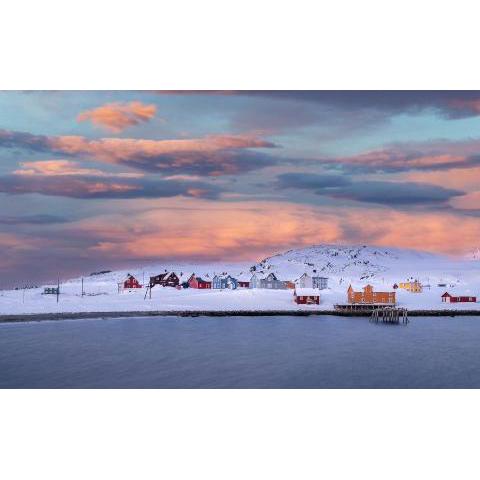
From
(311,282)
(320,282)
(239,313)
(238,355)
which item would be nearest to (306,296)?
(311,282)

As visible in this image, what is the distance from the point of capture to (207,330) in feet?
53.5

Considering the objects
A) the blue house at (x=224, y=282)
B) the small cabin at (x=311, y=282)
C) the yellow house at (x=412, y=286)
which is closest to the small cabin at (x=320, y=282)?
the small cabin at (x=311, y=282)

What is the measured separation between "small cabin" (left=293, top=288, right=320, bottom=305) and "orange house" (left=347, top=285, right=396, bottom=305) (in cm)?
123

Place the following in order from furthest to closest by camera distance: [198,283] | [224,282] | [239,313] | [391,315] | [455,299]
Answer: [198,283] → [224,282] → [239,313] → [455,299] → [391,315]

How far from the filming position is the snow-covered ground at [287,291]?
14711 millimetres

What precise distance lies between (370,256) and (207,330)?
195 inches

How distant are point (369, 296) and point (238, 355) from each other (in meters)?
10.7

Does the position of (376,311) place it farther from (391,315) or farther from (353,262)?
(353,262)

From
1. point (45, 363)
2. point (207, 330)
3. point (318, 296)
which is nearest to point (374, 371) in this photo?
point (45, 363)

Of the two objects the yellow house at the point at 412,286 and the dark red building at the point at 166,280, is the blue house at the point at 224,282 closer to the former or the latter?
the dark red building at the point at 166,280

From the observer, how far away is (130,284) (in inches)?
824

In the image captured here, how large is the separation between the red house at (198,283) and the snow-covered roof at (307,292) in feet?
10.9

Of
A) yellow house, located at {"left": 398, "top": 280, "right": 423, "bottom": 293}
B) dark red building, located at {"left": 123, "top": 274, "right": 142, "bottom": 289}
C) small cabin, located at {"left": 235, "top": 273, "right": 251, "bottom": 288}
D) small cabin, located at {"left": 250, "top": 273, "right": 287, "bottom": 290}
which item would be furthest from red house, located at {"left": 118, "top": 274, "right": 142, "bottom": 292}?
yellow house, located at {"left": 398, "top": 280, "right": 423, "bottom": 293}

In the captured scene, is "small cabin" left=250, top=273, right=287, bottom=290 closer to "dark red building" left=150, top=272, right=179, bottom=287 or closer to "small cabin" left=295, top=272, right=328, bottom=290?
"small cabin" left=295, top=272, right=328, bottom=290
